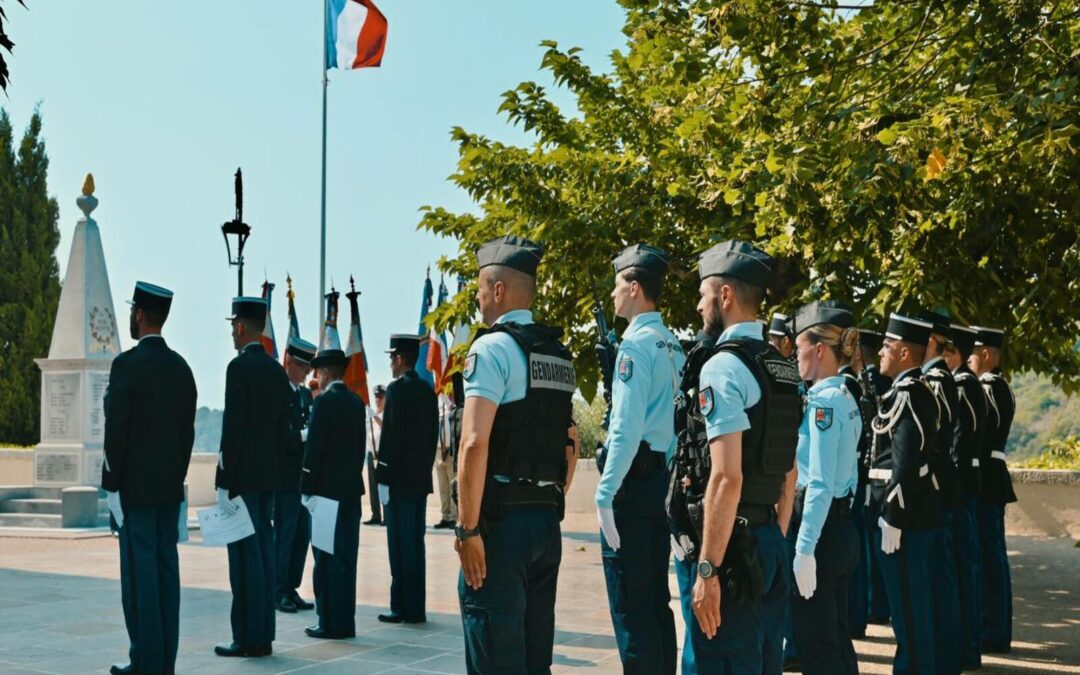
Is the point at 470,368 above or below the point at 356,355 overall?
below

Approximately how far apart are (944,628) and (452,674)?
3196 mm

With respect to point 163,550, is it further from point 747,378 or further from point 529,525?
point 747,378

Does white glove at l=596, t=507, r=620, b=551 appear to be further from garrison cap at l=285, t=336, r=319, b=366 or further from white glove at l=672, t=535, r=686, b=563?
garrison cap at l=285, t=336, r=319, b=366

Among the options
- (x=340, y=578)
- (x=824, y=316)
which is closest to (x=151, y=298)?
(x=340, y=578)

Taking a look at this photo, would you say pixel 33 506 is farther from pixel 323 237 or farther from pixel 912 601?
pixel 912 601

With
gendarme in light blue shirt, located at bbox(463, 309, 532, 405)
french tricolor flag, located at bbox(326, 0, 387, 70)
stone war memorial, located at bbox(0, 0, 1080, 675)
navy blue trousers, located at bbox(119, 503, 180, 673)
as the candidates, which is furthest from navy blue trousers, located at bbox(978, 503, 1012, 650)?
french tricolor flag, located at bbox(326, 0, 387, 70)

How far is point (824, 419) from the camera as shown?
633cm

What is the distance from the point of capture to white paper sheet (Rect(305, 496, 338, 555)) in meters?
9.19

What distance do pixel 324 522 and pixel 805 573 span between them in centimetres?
431

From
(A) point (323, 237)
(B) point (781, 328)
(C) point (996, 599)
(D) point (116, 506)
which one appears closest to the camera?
(D) point (116, 506)

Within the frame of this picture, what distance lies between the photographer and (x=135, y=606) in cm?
765

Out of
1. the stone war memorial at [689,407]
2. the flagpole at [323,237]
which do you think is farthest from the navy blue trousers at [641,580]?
the flagpole at [323,237]

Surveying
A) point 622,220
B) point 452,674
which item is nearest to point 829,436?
point 452,674

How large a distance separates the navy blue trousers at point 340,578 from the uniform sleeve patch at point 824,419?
13.7 ft
